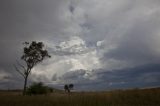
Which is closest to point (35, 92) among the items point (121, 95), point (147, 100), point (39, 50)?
point (39, 50)

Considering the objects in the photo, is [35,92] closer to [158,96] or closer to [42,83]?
[42,83]

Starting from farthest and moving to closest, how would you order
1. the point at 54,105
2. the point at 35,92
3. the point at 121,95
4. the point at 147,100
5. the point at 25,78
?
the point at 25,78, the point at 35,92, the point at 121,95, the point at 147,100, the point at 54,105

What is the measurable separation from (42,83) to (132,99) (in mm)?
29844

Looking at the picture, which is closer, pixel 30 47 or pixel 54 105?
pixel 54 105

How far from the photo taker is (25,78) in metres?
51.4

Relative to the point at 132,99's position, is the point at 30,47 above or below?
above

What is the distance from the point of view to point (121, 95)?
24.3 m

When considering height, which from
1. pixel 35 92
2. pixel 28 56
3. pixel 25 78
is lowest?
pixel 35 92

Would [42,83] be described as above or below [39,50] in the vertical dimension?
below

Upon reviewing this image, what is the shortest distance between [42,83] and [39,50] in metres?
8.25

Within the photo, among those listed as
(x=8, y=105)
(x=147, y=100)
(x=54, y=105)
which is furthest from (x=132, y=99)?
(x=8, y=105)

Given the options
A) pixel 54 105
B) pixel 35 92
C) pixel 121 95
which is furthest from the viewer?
pixel 35 92

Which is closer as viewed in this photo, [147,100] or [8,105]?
[8,105]

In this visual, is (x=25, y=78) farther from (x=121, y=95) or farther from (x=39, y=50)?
(x=121, y=95)
